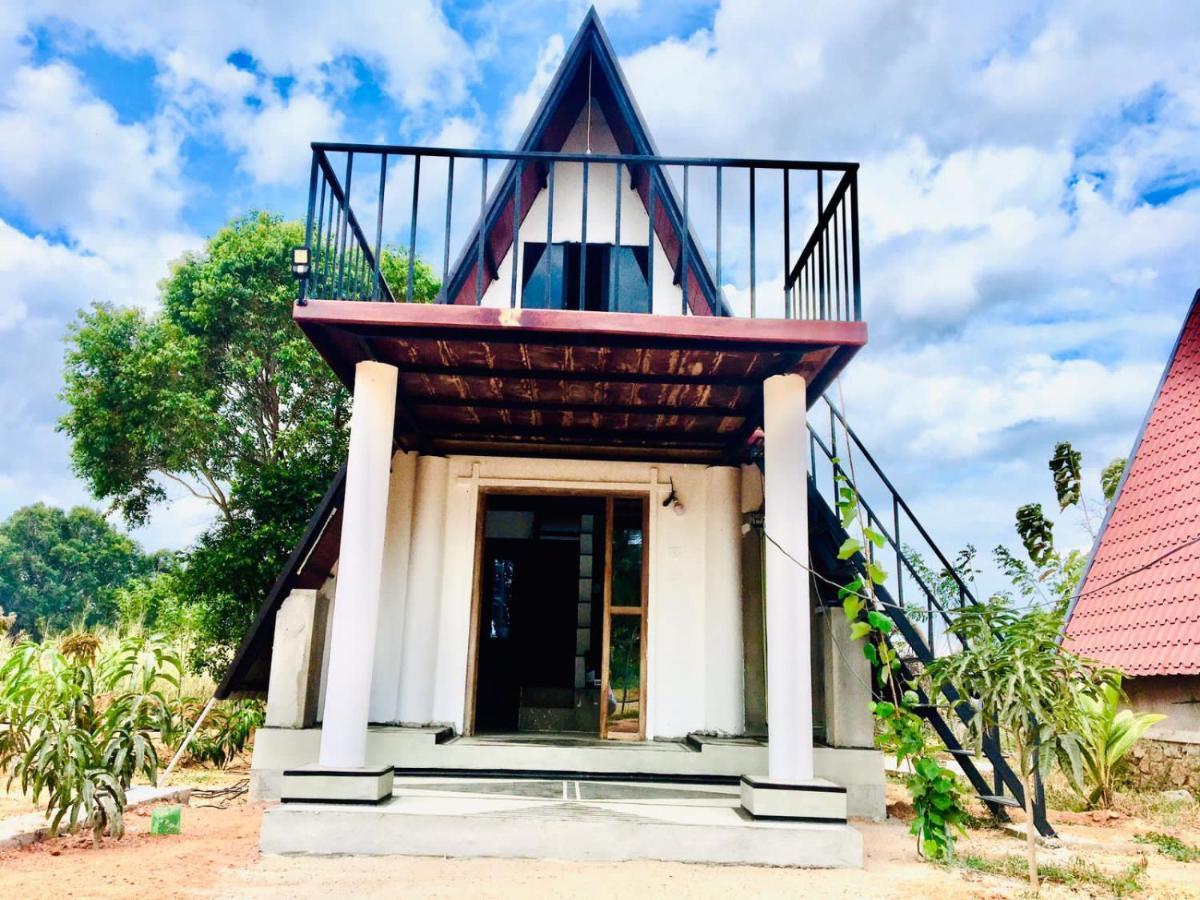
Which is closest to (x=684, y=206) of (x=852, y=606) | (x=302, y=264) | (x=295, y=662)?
(x=302, y=264)

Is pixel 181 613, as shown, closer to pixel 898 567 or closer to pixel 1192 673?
pixel 898 567

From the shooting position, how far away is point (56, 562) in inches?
1599

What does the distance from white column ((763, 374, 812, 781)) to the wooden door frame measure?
2464 millimetres

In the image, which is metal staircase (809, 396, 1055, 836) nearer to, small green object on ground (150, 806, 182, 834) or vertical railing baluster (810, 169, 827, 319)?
vertical railing baluster (810, 169, 827, 319)

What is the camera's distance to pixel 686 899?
4.41 metres

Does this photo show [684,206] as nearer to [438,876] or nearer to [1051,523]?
[438,876]

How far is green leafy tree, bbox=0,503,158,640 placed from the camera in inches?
1551

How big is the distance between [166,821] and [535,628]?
22.6ft

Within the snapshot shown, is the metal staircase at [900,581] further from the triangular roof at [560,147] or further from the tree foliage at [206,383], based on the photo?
the tree foliage at [206,383]

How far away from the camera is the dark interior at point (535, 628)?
35.2 ft

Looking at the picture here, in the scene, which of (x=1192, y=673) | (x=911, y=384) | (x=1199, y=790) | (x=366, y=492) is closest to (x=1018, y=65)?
(x=1192, y=673)

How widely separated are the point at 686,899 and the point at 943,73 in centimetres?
919

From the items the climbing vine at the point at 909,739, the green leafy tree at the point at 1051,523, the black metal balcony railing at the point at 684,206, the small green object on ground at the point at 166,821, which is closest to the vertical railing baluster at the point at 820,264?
the black metal balcony railing at the point at 684,206

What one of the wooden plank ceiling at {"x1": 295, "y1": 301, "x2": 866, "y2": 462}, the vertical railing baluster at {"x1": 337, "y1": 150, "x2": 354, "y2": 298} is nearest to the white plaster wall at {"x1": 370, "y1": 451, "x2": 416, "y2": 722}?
the wooden plank ceiling at {"x1": 295, "y1": 301, "x2": 866, "y2": 462}
